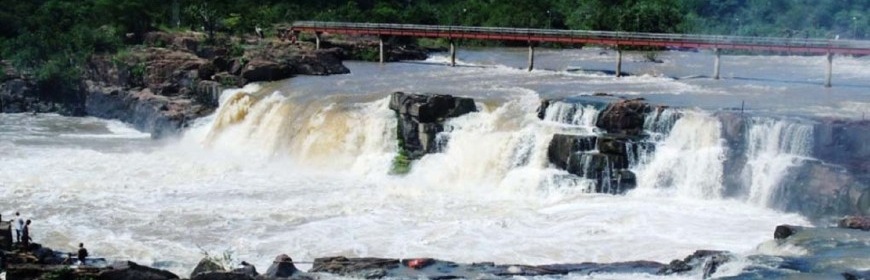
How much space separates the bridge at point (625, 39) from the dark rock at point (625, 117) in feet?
48.8

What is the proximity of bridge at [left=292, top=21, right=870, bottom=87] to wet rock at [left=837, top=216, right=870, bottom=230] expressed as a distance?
2053 centimetres

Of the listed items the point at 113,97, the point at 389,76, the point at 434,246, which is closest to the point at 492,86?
the point at 389,76

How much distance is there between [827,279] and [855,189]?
7.72 metres

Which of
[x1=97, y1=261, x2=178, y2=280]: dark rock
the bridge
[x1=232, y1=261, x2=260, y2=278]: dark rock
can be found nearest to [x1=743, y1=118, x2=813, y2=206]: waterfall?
[x1=232, y1=261, x2=260, y2=278]: dark rock

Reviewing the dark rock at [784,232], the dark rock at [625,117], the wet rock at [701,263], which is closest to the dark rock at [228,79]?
the dark rock at [625,117]

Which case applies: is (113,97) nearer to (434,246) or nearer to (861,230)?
(434,246)

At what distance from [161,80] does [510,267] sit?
31213mm

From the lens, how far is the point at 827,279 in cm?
1866

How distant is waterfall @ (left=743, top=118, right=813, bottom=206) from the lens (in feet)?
89.9

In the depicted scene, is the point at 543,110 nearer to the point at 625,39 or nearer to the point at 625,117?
the point at 625,117

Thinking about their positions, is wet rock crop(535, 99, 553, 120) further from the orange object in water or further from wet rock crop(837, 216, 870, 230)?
the orange object in water

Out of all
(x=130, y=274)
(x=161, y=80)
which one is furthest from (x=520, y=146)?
(x=161, y=80)

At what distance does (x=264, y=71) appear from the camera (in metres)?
46.8

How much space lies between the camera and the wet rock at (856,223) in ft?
75.4
